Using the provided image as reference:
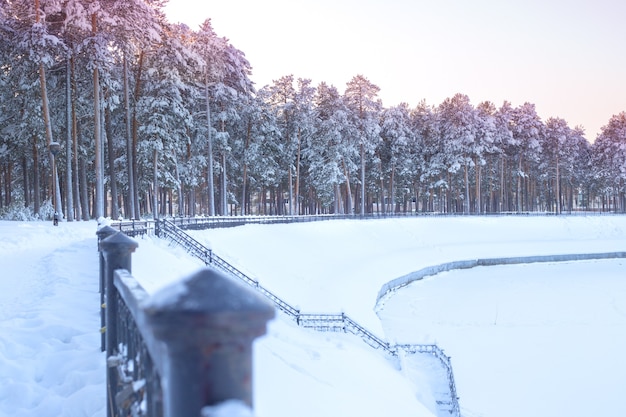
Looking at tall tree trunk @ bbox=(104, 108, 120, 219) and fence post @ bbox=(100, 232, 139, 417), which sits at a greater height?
tall tree trunk @ bbox=(104, 108, 120, 219)

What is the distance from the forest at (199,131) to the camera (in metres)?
32.1

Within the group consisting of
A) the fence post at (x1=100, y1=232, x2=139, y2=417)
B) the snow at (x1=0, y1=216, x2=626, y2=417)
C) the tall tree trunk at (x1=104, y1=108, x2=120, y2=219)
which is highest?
the tall tree trunk at (x1=104, y1=108, x2=120, y2=219)

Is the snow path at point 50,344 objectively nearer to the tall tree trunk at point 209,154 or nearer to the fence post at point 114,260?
the fence post at point 114,260

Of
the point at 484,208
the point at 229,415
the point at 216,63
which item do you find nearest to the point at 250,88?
the point at 216,63

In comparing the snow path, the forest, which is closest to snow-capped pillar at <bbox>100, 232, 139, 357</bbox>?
the snow path

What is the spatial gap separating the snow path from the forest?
17.6 metres

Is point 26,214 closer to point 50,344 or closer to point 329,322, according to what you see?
point 329,322

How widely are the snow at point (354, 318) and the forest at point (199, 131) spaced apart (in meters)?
10.9

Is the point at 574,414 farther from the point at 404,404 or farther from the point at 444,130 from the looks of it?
the point at 444,130

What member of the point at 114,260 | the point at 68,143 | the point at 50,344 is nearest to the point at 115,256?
the point at 114,260

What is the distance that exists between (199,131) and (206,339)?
153 ft

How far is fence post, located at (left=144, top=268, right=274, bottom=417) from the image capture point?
1489 millimetres

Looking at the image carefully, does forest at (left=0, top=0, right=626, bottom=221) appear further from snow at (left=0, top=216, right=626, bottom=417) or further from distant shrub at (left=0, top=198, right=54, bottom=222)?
snow at (left=0, top=216, right=626, bottom=417)

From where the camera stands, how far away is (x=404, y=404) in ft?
42.7
